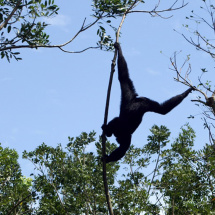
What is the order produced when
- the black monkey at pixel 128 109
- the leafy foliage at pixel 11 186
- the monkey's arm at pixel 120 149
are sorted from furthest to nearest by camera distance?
1. the leafy foliage at pixel 11 186
2. the monkey's arm at pixel 120 149
3. the black monkey at pixel 128 109

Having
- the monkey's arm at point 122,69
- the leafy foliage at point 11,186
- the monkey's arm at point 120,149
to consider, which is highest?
the leafy foliage at point 11,186

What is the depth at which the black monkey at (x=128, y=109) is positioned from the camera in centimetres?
848

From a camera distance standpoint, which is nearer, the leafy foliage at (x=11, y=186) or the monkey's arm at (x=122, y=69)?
the monkey's arm at (x=122, y=69)

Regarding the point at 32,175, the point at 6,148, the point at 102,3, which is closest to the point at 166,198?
the point at 32,175

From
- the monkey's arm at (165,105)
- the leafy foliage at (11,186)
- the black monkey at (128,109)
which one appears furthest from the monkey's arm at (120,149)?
the leafy foliage at (11,186)

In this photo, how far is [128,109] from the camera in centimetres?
848

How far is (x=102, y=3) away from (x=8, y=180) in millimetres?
11025

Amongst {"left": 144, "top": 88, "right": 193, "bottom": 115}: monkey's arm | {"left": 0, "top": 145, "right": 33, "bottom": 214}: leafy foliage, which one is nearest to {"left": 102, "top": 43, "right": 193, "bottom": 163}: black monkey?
{"left": 144, "top": 88, "right": 193, "bottom": 115}: monkey's arm

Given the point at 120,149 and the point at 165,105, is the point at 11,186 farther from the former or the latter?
the point at 165,105

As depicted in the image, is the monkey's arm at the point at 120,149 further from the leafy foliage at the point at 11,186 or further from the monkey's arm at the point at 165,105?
the leafy foliage at the point at 11,186

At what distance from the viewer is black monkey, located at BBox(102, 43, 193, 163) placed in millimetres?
8484

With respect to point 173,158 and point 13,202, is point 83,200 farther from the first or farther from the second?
point 173,158

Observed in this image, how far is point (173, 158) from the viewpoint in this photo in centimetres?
1878

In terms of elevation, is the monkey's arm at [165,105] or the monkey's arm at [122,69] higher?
the monkey's arm at [122,69]
